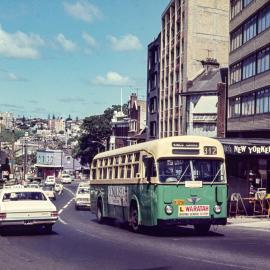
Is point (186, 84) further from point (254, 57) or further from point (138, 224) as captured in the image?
point (138, 224)

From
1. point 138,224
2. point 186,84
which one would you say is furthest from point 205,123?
point 138,224

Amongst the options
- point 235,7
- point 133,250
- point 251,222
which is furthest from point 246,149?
point 235,7

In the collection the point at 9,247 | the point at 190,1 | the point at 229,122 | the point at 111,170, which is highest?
the point at 190,1

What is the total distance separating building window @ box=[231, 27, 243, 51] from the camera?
158 feet

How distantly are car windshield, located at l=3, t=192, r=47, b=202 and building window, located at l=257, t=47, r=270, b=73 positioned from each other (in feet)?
88.3

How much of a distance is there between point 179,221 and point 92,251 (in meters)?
4.10

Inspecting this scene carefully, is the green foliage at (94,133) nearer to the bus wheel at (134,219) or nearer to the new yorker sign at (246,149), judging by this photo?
the new yorker sign at (246,149)

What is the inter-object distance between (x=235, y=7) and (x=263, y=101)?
439 inches

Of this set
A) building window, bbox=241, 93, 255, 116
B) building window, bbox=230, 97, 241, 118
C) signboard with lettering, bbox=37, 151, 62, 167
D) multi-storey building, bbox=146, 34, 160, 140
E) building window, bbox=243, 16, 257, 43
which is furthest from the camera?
signboard with lettering, bbox=37, 151, 62, 167

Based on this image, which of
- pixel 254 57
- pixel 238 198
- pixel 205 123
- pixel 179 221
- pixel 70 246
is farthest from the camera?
pixel 205 123

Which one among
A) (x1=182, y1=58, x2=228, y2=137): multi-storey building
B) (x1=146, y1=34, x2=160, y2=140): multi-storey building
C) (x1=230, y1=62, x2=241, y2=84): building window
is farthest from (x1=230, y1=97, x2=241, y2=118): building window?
(x1=146, y1=34, x2=160, y2=140): multi-storey building

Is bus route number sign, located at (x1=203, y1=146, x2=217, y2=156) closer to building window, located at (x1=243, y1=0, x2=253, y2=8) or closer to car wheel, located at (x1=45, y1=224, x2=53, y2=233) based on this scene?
car wheel, located at (x1=45, y1=224, x2=53, y2=233)

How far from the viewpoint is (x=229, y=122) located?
5031 cm

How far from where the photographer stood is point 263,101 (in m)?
42.4
